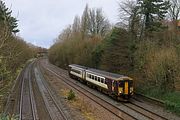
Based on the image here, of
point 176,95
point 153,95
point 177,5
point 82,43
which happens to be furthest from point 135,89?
point 82,43

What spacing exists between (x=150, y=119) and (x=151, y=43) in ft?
48.8

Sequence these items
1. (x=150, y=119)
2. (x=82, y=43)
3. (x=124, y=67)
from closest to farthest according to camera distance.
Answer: (x=150, y=119), (x=124, y=67), (x=82, y=43)

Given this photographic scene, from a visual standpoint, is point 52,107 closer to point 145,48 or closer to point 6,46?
point 6,46

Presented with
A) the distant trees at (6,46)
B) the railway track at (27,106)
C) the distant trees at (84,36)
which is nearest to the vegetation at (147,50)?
the distant trees at (84,36)

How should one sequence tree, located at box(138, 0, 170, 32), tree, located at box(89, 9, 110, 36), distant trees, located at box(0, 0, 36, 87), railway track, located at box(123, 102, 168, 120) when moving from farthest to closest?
tree, located at box(89, 9, 110, 36) < tree, located at box(138, 0, 170, 32) < railway track, located at box(123, 102, 168, 120) < distant trees, located at box(0, 0, 36, 87)

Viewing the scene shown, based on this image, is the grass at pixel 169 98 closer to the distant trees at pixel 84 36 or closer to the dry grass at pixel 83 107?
the dry grass at pixel 83 107

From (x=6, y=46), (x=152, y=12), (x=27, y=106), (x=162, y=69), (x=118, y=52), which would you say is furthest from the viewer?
(x=152, y=12)

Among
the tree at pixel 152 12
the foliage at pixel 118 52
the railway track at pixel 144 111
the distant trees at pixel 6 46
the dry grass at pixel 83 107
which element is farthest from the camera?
the tree at pixel 152 12

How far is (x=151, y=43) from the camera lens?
35.3m

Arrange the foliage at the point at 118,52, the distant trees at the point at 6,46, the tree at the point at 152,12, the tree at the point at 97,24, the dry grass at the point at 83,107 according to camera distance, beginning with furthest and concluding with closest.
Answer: the tree at the point at 97,24 → the tree at the point at 152,12 → the foliage at the point at 118,52 → the dry grass at the point at 83,107 → the distant trees at the point at 6,46

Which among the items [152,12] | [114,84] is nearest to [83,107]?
[114,84]

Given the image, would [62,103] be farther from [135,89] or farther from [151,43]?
[151,43]

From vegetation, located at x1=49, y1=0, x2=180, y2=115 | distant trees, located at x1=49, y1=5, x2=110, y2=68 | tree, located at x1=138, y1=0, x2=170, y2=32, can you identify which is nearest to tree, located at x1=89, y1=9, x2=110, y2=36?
distant trees, located at x1=49, y1=5, x2=110, y2=68

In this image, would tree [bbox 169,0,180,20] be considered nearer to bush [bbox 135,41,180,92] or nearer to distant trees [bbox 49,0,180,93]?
distant trees [bbox 49,0,180,93]
